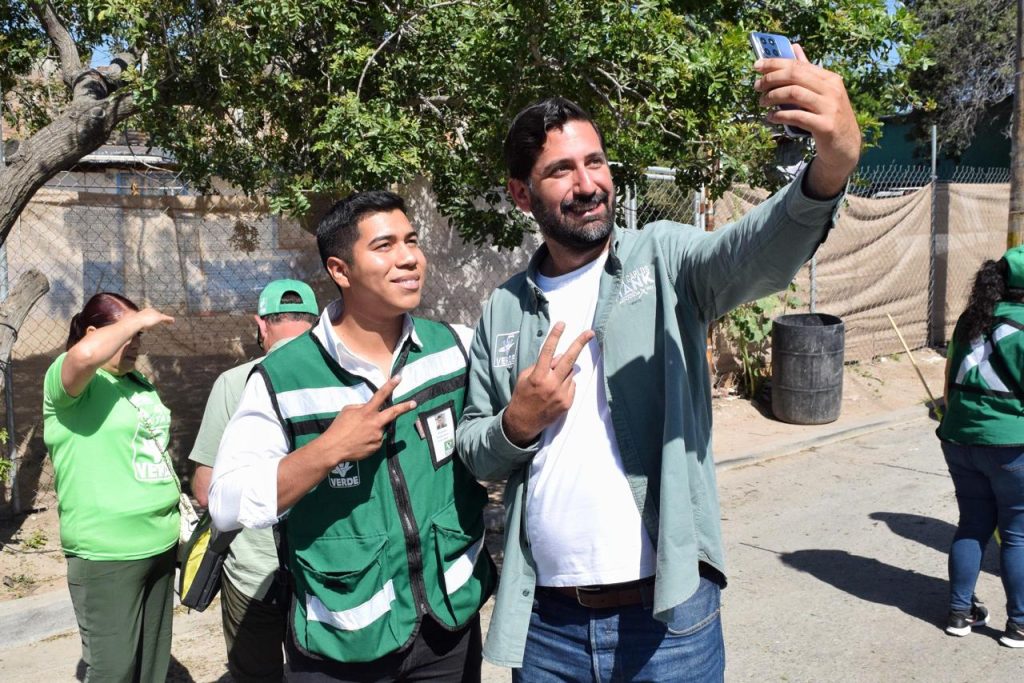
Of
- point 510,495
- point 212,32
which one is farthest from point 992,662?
point 212,32

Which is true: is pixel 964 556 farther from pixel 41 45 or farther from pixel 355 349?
pixel 41 45

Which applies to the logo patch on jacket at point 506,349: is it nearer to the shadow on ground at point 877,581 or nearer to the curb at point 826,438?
the shadow on ground at point 877,581

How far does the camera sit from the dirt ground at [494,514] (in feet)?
15.2

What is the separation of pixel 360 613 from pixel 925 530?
505 cm

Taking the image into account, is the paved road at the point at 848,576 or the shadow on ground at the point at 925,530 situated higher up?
the shadow on ground at the point at 925,530

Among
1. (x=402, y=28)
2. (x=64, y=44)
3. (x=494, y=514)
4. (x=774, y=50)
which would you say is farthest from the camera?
(x=494, y=514)

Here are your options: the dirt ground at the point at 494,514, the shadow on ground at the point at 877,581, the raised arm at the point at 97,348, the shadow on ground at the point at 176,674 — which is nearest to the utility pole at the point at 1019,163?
the dirt ground at the point at 494,514

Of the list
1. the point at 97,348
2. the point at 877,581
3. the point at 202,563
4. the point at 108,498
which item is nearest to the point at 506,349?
the point at 97,348

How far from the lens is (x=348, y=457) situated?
83.8 inches

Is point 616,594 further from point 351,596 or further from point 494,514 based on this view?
point 494,514

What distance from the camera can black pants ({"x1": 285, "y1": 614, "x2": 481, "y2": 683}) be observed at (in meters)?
2.34

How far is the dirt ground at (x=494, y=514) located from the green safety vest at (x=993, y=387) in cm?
265

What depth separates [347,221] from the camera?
96.9 inches

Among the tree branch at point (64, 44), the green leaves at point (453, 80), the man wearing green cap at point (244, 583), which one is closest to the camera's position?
the man wearing green cap at point (244, 583)
